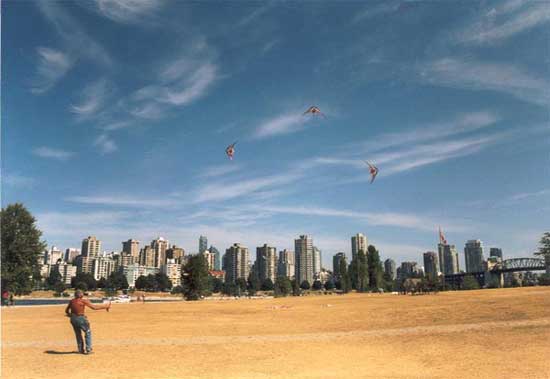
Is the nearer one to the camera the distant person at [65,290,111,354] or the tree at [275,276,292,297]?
the distant person at [65,290,111,354]

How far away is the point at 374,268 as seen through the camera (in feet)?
417

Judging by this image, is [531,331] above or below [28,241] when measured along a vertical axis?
below

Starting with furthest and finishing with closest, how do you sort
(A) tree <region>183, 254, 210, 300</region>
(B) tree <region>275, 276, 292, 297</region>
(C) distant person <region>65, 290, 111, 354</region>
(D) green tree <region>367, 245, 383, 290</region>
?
(B) tree <region>275, 276, 292, 297</region>
(D) green tree <region>367, 245, 383, 290</region>
(A) tree <region>183, 254, 210, 300</region>
(C) distant person <region>65, 290, 111, 354</region>

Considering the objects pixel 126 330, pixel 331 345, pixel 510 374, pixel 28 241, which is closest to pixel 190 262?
pixel 28 241

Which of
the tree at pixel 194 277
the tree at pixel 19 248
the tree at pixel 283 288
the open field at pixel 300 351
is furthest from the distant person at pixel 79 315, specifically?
the tree at pixel 283 288

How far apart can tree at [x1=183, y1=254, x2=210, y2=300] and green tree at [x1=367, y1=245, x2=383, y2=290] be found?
6082 cm

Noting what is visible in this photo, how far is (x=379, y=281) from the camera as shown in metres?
126

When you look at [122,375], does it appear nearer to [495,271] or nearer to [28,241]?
[28,241]

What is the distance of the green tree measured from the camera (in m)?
126

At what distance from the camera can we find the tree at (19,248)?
172 ft

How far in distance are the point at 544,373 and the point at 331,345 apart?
8051 mm

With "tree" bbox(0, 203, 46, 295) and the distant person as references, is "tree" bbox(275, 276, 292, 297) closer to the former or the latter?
"tree" bbox(0, 203, 46, 295)

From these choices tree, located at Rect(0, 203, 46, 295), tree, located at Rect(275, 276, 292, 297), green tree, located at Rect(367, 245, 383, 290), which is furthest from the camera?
tree, located at Rect(275, 276, 292, 297)

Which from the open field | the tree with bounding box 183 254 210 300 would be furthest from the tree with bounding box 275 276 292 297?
the open field
